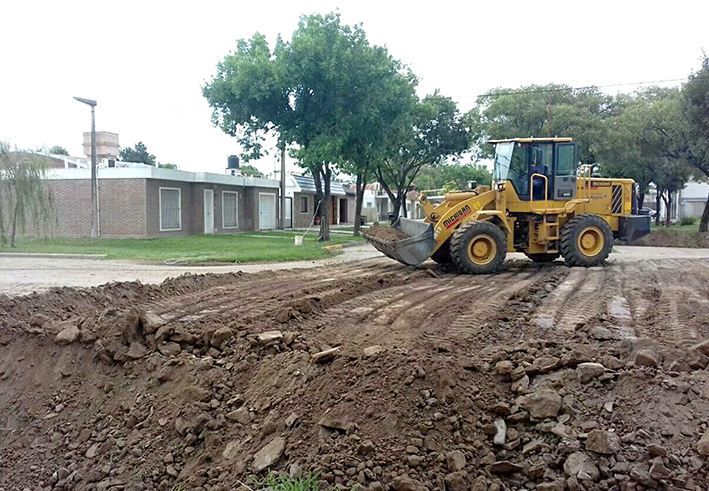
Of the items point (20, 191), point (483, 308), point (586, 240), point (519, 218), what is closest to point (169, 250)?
point (20, 191)

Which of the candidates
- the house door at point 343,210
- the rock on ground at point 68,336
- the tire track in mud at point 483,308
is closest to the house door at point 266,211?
the house door at point 343,210

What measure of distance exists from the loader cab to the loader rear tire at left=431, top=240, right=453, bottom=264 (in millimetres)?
2077

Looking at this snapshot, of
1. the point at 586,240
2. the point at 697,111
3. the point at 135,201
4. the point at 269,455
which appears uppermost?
the point at 697,111

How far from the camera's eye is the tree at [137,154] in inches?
2603

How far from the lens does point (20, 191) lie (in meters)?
20.1

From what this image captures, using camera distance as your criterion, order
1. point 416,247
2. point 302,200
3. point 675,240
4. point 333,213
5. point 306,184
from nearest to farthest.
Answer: point 416,247 → point 675,240 → point 302,200 → point 306,184 → point 333,213

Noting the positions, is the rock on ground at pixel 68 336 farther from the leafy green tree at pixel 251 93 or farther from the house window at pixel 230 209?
the house window at pixel 230 209

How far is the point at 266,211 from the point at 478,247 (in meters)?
25.2

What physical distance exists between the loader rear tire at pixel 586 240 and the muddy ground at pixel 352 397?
19.6ft

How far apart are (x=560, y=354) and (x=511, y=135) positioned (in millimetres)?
30236

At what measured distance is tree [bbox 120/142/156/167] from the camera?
66.1 m

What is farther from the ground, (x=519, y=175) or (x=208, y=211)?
(x=519, y=175)

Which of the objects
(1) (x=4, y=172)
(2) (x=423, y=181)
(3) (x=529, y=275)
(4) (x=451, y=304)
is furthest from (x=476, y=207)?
(2) (x=423, y=181)

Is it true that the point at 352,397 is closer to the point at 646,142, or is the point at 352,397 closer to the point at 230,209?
the point at 230,209
